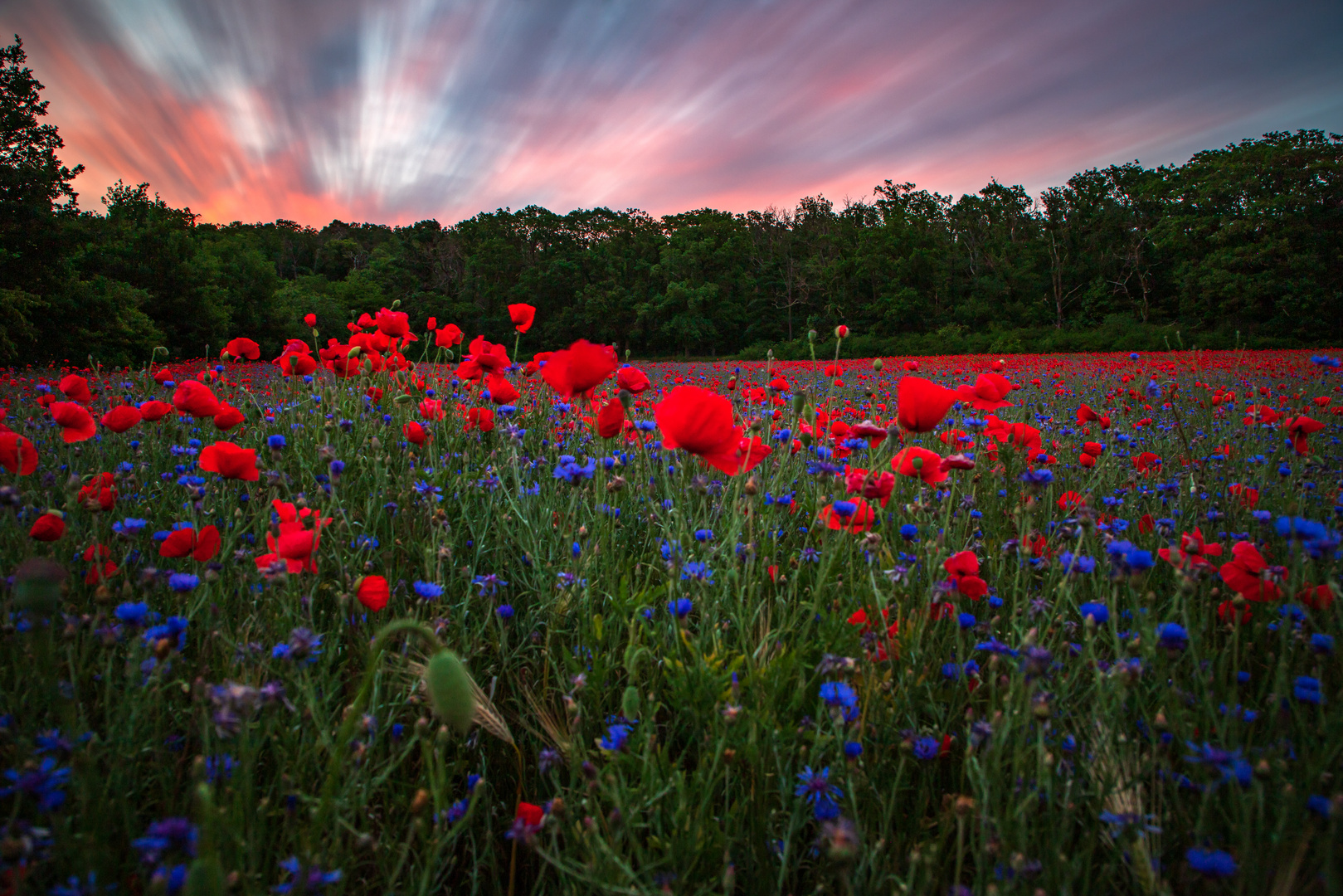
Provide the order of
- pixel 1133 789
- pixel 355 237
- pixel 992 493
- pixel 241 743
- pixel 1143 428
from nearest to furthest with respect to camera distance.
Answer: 1. pixel 241 743
2. pixel 1133 789
3. pixel 992 493
4. pixel 1143 428
5. pixel 355 237

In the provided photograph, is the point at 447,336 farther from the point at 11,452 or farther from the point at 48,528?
the point at 48,528

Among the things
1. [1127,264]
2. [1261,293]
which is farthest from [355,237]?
[1261,293]

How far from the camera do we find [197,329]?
17250mm

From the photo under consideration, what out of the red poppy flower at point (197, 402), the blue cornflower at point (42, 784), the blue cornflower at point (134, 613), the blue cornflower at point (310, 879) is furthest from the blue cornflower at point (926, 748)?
the red poppy flower at point (197, 402)

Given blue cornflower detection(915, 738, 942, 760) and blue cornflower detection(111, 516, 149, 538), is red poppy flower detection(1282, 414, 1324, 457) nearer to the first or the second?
blue cornflower detection(915, 738, 942, 760)

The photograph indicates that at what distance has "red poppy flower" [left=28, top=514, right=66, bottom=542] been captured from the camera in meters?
1.23

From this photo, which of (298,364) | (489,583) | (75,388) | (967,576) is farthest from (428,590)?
(298,364)

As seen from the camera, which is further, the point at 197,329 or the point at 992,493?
the point at 197,329

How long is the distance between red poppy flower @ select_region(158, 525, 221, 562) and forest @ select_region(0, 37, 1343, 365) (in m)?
14.9

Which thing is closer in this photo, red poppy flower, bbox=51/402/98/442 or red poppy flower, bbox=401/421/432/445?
red poppy flower, bbox=51/402/98/442

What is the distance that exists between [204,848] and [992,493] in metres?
Result: 2.41

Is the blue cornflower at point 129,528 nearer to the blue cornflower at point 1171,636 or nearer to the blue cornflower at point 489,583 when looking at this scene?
the blue cornflower at point 489,583

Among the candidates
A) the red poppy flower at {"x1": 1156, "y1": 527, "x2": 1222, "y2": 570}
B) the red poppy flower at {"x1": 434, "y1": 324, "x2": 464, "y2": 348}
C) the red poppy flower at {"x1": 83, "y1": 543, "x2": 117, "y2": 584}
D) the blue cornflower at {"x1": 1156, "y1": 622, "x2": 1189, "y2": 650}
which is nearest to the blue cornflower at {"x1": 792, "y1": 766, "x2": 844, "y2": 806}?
the blue cornflower at {"x1": 1156, "y1": 622, "x2": 1189, "y2": 650}

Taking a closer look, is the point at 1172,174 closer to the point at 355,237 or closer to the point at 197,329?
the point at 197,329
